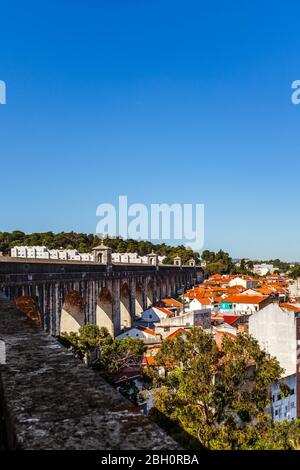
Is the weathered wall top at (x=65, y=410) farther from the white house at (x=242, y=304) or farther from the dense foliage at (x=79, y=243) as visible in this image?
the dense foliage at (x=79, y=243)

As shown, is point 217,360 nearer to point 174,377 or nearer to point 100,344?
point 174,377

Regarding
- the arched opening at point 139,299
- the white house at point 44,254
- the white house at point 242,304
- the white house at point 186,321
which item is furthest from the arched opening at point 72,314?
the white house at point 44,254

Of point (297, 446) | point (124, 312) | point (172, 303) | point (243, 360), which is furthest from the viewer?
point (172, 303)

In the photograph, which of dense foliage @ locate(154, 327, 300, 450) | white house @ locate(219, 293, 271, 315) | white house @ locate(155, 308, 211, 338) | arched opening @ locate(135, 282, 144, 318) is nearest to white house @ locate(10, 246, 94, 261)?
arched opening @ locate(135, 282, 144, 318)

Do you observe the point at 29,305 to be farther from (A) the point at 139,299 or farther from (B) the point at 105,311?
(A) the point at 139,299

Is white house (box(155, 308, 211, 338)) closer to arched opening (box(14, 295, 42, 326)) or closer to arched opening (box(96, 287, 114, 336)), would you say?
arched opening (box(96, 287, 114, 336))
